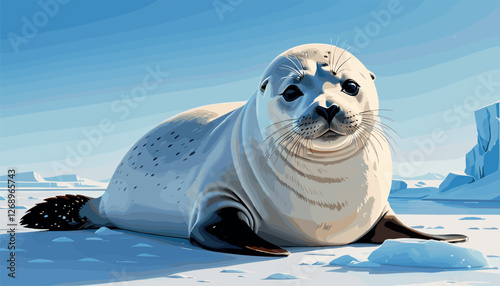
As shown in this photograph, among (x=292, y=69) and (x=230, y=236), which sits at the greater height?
(x=292, y=69)

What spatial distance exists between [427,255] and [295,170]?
1.01 meters

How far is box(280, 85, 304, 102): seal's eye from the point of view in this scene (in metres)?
3.68

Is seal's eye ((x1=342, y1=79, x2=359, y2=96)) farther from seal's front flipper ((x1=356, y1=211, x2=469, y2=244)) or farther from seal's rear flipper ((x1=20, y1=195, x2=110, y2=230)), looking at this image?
seal's rear flipper ((x1=20, y1=195, x2=110, y2=230))

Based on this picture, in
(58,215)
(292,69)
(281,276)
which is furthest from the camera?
(58,215)

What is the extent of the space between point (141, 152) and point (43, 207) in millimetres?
1250

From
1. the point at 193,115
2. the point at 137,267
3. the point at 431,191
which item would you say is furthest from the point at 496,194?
the point at 137,267

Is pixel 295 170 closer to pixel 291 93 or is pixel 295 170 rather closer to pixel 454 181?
pixel 291 93

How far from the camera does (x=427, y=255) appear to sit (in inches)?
125

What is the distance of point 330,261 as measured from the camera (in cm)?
327

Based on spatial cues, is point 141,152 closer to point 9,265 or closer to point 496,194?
point 9,265

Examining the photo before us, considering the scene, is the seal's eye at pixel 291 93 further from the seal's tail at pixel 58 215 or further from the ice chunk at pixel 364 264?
the seal's tail at pixel 58 215

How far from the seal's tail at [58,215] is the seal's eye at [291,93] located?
106 inches

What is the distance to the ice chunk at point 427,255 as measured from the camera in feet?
10.2

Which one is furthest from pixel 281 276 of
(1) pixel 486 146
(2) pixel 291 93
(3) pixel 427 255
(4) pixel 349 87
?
(1) pixel 486 146
